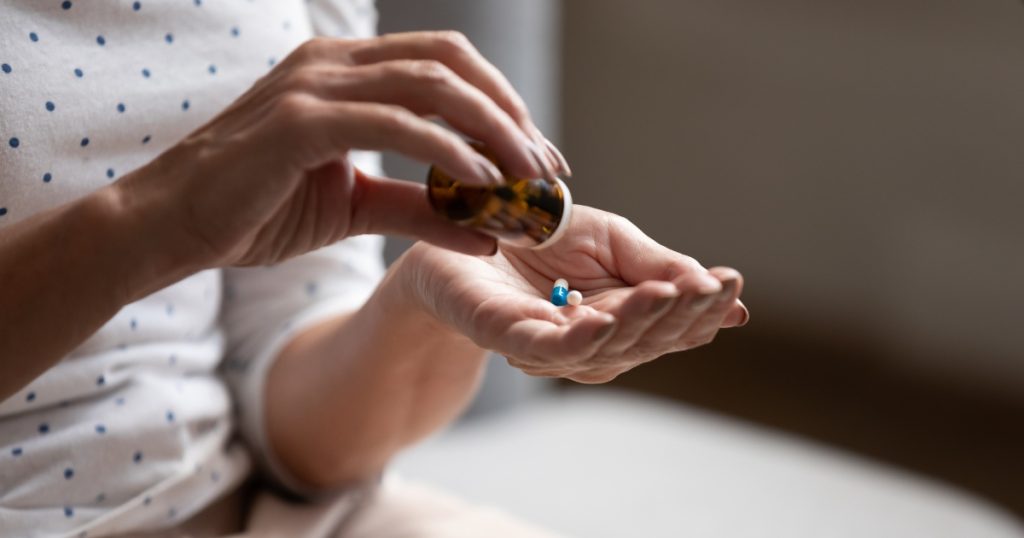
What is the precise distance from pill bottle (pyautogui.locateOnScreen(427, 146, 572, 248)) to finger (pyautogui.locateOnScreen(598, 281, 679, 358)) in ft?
→ 0.24

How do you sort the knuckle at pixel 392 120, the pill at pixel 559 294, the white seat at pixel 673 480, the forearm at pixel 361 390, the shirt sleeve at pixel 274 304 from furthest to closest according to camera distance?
the white seat at pixel 673 480 < the shirt sleeve at pixel 274 304 < the forearm at pixel 361 390 < the pill at pixel 559 294 < the knuckle at pixel 392 120

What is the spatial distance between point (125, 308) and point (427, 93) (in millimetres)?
330

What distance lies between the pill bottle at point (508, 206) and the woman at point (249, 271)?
0.04 ft

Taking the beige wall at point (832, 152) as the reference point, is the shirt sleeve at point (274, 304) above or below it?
above

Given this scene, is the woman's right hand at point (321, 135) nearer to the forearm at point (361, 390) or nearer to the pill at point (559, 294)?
the pill at point (559, 294)

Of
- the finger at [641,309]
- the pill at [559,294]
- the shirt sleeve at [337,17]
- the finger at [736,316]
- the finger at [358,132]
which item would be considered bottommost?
the pill at [559,294]

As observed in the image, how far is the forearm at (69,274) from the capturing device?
20.4 inches

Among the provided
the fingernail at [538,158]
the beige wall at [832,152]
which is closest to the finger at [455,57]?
the fingernail at [538,158]

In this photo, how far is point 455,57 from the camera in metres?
0.52

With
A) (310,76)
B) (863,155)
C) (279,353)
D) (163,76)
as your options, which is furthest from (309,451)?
(863,155)

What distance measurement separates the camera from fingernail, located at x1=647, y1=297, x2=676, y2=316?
0.49m

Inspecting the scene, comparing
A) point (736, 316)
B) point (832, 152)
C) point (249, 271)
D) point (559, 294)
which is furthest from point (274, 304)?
point (832, 152)

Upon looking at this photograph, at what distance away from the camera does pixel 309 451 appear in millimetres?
824

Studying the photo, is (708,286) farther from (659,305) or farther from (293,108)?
(293,108)
